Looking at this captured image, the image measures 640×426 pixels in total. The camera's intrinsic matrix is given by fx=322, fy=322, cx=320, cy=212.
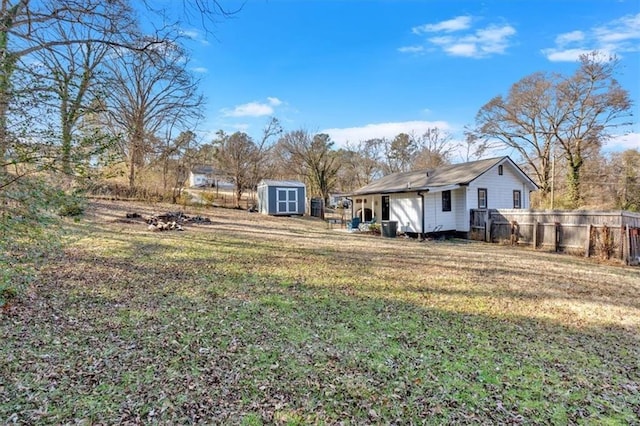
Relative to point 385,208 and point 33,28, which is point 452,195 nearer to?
point 385,208

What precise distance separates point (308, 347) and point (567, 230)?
478 inches

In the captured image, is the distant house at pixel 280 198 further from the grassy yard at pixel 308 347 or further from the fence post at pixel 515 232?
the grassy yard at pixel 308 347

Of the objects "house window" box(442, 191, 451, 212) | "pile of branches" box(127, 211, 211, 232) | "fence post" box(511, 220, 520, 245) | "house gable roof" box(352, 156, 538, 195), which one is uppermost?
"house gable roof" box(352, 156, 538, 195)

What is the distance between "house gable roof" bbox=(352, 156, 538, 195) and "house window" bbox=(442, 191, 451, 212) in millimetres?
488

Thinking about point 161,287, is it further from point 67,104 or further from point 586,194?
point 586,194

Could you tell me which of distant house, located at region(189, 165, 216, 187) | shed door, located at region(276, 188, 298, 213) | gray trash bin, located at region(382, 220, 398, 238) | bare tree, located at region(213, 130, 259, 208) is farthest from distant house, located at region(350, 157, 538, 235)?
distant house, located at region(189, 165, 216, 187)

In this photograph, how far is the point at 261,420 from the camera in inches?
97.7

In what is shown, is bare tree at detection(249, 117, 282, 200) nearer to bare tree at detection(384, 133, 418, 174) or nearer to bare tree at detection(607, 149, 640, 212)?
bare tree at detection(384, 133, 418, 174)

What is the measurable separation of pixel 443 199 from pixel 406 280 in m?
9.68

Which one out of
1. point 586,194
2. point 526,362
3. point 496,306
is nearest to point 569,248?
point 496,306

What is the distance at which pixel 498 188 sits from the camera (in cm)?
1628


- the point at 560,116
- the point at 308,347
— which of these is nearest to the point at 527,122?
the point at 560,116

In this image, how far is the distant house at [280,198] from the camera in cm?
2380

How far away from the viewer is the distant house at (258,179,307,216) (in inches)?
937
